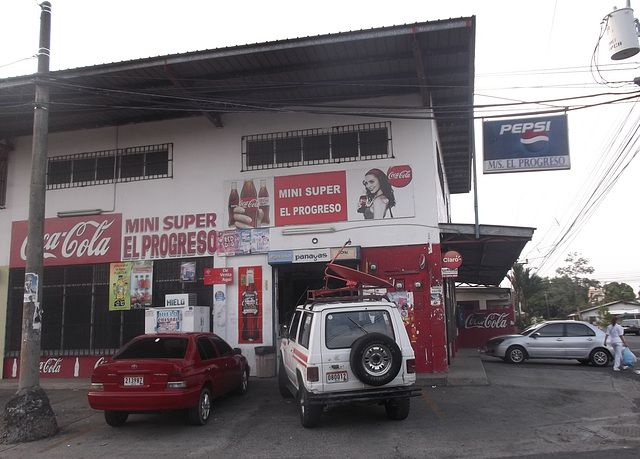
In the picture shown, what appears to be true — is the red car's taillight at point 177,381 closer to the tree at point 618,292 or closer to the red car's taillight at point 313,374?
the red car's taillight at point 313,374

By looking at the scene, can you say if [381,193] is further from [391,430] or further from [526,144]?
[391,430]

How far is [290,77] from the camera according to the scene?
1238 centimetres

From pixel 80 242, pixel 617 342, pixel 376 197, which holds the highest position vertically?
pixel 376 197

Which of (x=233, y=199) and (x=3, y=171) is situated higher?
(x=3, y=171)

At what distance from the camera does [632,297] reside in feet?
267

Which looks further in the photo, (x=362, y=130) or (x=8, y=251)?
(x=8, y=251)

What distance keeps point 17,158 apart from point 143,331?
7249 mm

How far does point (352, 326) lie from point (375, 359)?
0.66 meters

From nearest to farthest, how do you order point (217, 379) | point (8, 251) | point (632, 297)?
point (217, 379)
point (8, 251)
point (632, 297)

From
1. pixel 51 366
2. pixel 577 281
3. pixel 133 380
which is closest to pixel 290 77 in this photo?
pixel 133 380

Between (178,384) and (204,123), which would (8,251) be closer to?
Answer: (204,123)

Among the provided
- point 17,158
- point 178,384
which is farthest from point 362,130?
point 17,158

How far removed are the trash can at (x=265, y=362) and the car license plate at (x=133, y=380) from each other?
531 cm

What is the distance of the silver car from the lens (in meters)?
14.6
